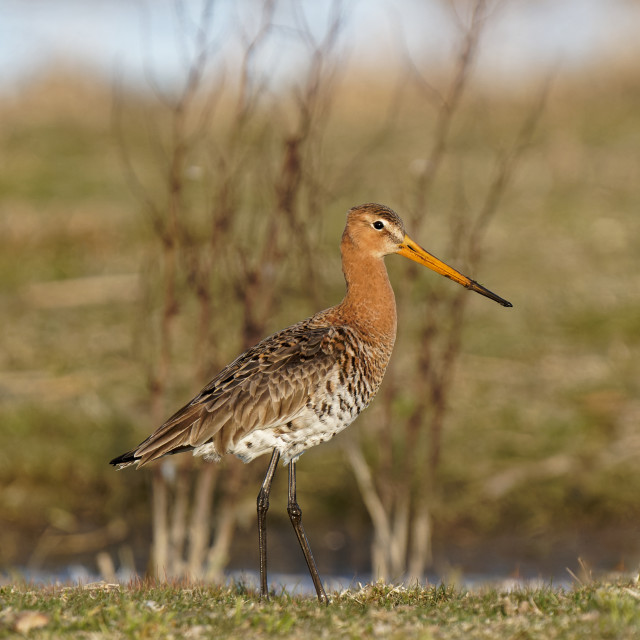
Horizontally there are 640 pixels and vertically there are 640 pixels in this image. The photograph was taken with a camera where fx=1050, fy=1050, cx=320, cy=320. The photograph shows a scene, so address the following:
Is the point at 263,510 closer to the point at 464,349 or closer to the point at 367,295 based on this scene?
the point at 367,295

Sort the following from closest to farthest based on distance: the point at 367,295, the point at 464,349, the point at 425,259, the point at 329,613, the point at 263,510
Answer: the point at 329,613 → the point at 263,510 → the point at 367,295 → the point at 425,259 → the point at 464,349

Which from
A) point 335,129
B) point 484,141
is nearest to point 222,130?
point 335,129

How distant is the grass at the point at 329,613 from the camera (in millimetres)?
4910

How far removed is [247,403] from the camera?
634 cm

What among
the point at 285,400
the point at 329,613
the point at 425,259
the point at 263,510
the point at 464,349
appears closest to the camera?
the point at 329,613

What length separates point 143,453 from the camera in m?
6.27

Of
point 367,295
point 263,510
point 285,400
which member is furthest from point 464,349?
point 285,400

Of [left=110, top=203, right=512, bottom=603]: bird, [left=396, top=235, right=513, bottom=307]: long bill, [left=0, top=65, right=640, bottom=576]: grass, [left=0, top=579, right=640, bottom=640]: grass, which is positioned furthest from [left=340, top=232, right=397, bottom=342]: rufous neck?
[left=0, top=65, right=640, bottom=576]: grass

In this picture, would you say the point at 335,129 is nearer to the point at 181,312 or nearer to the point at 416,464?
the point at 181,312

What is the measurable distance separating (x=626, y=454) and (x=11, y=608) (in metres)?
7.64

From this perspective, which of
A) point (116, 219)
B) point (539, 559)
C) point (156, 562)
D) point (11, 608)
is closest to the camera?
point (11, 608)

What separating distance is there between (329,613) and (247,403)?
4.68 feet

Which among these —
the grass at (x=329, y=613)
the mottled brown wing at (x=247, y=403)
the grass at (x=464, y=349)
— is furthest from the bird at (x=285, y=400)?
the grass at (x=464, y=349)

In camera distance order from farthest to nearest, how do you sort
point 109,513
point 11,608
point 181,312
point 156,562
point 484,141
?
point 484,141, point 181,312, point 109,513, point 156,562, point 11,608
